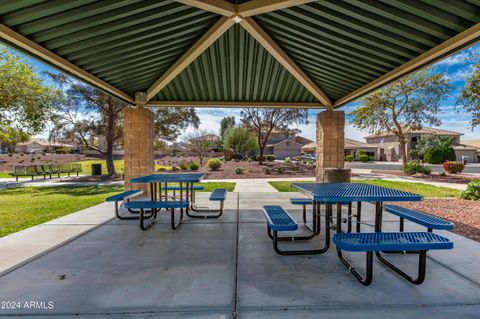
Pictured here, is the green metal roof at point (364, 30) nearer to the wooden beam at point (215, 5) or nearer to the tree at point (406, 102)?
the wooden beam at point (215, 5)

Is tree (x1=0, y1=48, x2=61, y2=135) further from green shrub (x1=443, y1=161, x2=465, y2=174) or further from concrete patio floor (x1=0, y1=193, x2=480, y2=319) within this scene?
green shrub (x1=443, y1=161, x2=465, y2=174)

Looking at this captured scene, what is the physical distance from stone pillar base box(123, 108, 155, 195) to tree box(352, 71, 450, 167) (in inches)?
676

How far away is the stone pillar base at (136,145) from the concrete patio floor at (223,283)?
3308mm

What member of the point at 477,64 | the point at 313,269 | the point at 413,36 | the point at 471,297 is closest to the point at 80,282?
the point at 313,269

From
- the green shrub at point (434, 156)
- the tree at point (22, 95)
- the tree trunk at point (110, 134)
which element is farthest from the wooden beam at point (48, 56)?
the green shrub at point (434, 156)

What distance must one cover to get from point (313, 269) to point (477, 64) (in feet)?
51.0

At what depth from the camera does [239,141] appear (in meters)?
31.0

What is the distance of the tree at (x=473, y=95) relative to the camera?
40.4 ft

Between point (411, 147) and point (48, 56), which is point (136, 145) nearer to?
point (48, 56)

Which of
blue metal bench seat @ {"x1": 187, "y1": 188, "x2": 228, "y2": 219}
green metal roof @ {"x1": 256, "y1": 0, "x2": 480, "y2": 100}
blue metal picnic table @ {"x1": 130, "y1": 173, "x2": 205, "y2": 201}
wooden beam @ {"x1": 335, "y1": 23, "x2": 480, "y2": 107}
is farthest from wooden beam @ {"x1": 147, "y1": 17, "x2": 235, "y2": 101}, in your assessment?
wooden beam @ {"x1": 335, "y1": 23, "x2": 480, "y2": 107}

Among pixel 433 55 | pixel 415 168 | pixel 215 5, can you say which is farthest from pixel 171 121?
pixel 415 168

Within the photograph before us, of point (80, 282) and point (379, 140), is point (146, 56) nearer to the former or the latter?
point (80, 282)

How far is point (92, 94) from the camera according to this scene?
1633 cm

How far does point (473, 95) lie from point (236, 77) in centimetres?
1341
